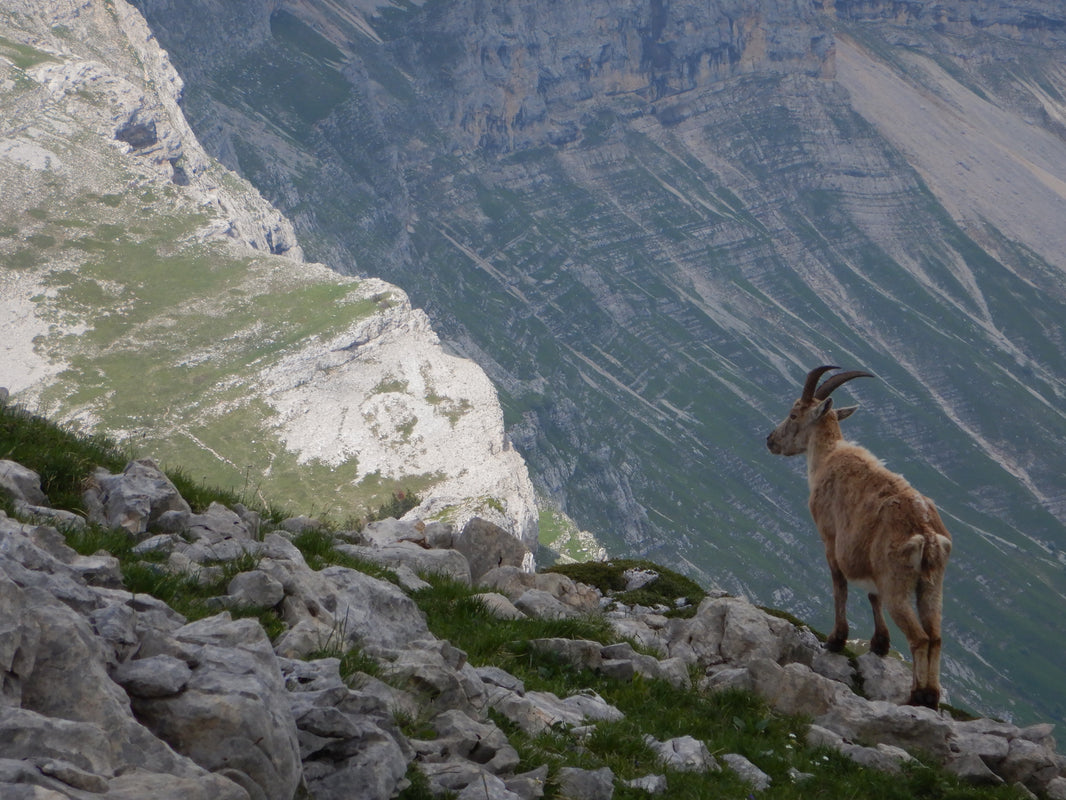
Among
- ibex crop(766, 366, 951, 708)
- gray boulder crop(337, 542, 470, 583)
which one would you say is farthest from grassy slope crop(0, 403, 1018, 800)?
ibex crop(766, 366, 951, 708)

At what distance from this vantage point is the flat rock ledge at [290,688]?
5781mm

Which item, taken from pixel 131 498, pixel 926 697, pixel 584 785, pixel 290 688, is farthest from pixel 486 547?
pixel 290 688

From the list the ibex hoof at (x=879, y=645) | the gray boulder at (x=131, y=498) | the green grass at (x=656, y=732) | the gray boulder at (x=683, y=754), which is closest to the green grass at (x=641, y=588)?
the ibex hoof at (x=879, y=645)

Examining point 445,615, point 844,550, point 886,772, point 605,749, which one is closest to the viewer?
point 605,749

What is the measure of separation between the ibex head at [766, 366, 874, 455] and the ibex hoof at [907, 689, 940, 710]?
6.33 meters

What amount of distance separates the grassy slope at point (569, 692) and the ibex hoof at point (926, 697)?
3.96m

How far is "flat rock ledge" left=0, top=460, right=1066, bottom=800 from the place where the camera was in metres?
5.78

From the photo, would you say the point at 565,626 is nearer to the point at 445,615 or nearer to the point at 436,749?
the point at 445,615

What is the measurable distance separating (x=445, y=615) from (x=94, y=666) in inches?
292

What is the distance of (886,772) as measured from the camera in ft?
38.2

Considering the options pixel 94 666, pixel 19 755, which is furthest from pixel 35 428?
pixel 19 755

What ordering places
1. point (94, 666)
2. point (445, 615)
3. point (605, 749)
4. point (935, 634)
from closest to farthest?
1. point (94, 666)
2. point (605, 749)
3. point (445, 615)
4. point (935, 634)

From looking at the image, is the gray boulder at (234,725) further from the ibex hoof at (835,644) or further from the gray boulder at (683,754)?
the ibex hoof at (835,644)

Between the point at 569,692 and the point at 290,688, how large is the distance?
14.9 ft
